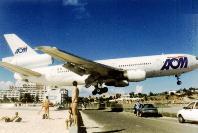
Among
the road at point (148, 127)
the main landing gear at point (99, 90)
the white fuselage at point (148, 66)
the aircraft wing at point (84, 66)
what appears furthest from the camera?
the main landing gear at point (99, 90)

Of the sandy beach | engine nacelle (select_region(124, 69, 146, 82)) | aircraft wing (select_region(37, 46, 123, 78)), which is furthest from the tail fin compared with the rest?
the sandy beach

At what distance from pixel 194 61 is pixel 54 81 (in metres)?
18.8

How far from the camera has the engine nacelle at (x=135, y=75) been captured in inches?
1577

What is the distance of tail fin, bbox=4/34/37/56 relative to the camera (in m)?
47.5

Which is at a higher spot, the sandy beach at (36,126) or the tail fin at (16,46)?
the tail fin at (16,46)

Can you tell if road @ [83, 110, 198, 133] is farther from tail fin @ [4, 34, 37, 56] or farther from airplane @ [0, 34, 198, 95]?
tail fin @ [4, 34, 37, 56]

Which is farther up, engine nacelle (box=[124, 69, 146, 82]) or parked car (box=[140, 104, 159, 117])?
engine nacelle (box=[124, 69, 146, 82])

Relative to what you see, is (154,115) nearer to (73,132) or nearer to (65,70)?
(65,70)

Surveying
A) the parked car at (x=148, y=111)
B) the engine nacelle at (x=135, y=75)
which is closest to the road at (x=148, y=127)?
the parked car at (x=148, y=111)

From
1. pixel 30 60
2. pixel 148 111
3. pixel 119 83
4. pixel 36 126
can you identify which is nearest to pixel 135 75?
pixel 119 83

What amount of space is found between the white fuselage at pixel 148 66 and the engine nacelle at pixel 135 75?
9.20ft

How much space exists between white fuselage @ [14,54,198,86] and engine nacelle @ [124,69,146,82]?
2803mm

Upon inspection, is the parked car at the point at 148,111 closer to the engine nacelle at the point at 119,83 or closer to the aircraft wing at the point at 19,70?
the engine nacelle at the point at 119,83

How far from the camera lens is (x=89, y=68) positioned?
139ft
